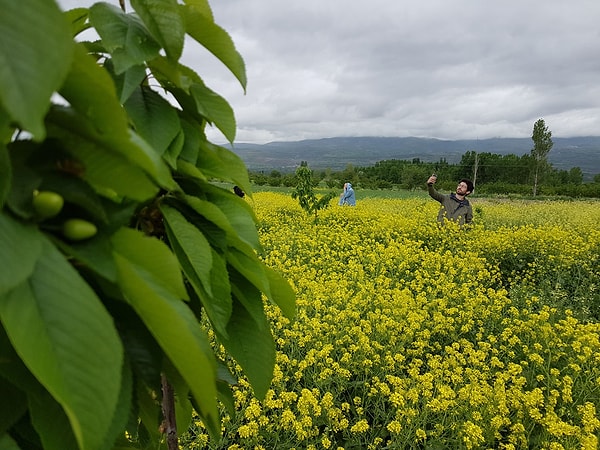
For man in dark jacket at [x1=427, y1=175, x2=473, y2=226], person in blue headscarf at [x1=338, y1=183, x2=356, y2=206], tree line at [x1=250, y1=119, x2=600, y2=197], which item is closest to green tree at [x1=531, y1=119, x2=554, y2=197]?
tree line at [x1=250, y1=119, x2=600, y2=197]

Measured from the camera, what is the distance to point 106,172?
50 centimetres

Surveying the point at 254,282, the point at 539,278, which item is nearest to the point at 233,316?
the point at 254,282

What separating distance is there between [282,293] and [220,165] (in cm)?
27

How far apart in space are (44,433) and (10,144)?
338 millimetres

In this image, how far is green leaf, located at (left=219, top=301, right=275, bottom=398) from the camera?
0.77m

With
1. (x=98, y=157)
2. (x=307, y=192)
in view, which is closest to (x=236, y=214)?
(x=98, y=157)

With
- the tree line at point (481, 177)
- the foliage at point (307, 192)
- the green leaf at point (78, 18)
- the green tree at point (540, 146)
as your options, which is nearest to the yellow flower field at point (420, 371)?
the green leaf at point (78, 18)

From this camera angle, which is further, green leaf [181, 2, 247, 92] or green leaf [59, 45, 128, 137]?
green leaf [181, 2, 247, 92]

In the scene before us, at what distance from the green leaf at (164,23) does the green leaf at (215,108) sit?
121 mm

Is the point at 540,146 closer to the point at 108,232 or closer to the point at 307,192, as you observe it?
the point at 307,192

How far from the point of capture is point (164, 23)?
625 mm

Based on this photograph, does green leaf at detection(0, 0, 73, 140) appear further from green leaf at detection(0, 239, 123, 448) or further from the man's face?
the man's face

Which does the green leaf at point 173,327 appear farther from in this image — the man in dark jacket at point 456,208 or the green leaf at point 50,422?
the man in dark jacket at point 456,208

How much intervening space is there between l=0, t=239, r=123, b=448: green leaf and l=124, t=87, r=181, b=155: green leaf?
28cm
